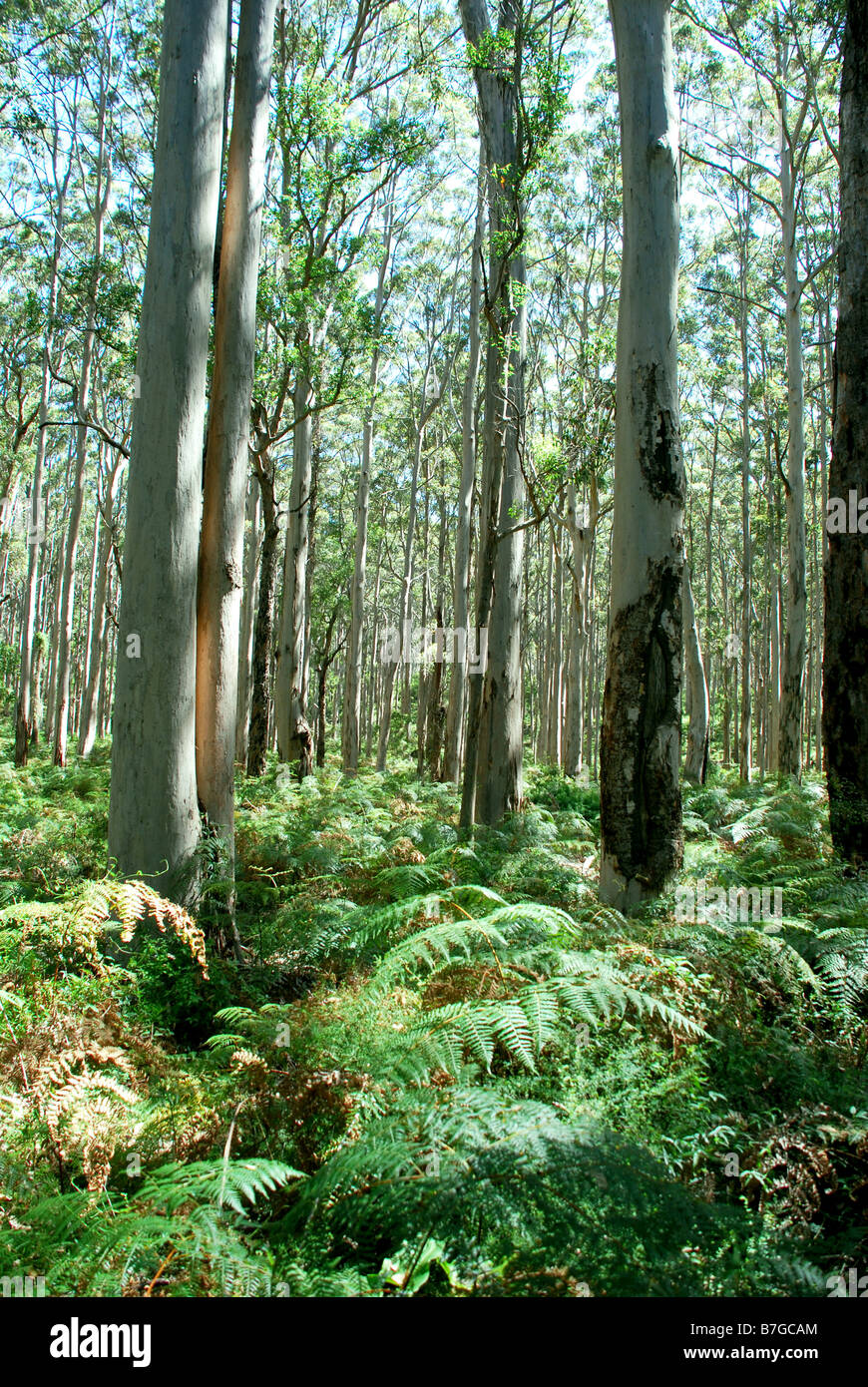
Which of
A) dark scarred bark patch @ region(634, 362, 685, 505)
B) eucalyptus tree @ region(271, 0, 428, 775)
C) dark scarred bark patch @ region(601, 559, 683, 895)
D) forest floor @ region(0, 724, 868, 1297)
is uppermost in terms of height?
eucalyptus tree @ region(271, 0, 428, 775)

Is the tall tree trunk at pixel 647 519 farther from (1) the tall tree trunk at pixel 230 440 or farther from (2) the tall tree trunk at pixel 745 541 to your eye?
(2) the tall tree trunk at pixel 745 541

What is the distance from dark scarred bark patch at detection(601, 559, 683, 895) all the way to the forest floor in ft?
1.07

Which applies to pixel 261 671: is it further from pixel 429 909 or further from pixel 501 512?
pixel 429 909

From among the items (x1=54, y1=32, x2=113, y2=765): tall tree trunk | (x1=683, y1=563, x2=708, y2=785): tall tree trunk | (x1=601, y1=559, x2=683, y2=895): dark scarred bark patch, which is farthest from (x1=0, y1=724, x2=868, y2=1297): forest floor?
(x1=54, y1=32, x2=113, y2=765): tall tree trunk

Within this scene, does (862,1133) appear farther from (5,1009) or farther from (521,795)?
(521,795)

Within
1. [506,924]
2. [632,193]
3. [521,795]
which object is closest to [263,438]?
[521,795]

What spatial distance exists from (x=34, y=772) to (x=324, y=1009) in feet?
43.0

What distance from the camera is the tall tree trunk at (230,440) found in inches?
187

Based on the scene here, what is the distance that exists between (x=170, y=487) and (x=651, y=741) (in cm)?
305

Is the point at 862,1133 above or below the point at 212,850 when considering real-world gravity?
below

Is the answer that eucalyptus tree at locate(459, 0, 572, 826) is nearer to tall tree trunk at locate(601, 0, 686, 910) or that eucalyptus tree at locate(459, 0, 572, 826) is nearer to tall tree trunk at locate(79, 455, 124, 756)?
tall tree trunk at locate(601, 0, 686, 910)

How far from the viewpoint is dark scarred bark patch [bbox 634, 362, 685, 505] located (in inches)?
176

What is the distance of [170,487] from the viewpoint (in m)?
4.44
